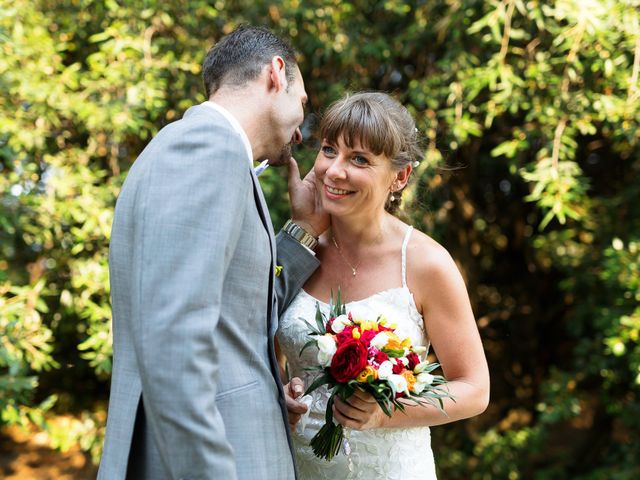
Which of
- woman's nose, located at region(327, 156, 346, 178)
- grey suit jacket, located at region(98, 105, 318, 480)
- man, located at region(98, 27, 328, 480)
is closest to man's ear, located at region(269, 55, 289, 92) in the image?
man, located at region(98, 27, 328, 480)

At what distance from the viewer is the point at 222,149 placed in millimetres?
1772

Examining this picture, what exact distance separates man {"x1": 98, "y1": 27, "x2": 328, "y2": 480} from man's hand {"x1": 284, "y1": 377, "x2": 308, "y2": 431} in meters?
0.21

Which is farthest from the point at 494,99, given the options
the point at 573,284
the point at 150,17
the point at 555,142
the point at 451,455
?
the point at 451,455

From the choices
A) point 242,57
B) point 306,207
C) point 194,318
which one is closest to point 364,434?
point 306,207

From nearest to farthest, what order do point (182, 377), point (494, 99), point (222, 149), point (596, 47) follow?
point (182, 377) → point (222, 149) → point (596, 47) → point (494, 99)

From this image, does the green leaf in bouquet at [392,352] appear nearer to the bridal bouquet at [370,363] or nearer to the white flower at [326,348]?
the bridal bouquet at [370,363]

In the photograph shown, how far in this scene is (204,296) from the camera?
1641 mm

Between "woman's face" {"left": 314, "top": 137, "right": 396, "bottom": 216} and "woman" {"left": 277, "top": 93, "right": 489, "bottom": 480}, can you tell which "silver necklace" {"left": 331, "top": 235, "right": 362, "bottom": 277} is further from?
"woman's face" {"left": 314, "top": 137, "right": 396, "bottom": 216}

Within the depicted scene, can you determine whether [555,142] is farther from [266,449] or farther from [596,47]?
[266,449]

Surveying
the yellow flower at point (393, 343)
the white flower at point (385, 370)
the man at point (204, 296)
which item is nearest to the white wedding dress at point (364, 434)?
the yellow flower at point (393, 343)

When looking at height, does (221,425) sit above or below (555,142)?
above

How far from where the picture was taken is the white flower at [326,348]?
7.18ft

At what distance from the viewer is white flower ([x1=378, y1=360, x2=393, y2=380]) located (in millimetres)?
2139

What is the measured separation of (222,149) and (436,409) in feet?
4.28
